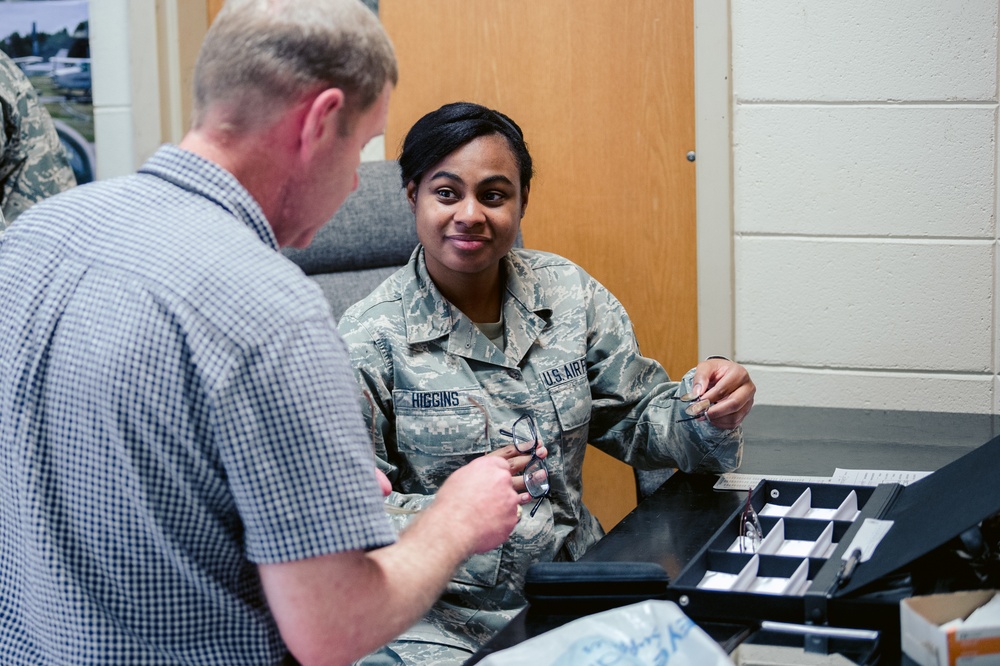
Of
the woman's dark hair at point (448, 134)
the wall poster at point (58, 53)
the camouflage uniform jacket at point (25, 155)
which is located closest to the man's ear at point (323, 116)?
the woman's dark hair at point (448, 134)

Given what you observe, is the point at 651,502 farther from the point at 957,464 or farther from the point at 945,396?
the point at 945,396

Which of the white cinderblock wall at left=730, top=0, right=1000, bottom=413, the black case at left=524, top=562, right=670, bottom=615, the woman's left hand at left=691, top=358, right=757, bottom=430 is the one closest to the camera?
the black case at left=524, top=562, right=670, bottom=615

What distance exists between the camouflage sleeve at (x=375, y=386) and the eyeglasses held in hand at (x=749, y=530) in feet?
1.48

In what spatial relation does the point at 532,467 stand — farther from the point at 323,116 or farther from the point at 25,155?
the point at 25,155

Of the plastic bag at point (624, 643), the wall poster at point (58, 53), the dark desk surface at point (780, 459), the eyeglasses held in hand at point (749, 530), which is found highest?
the wall poster at point (58, 53)

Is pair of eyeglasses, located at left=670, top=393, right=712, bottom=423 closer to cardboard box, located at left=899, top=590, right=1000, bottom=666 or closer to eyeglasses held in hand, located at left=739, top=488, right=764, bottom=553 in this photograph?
eyeglasses held in hand, located at left=739, top=488, right=764, bottom=553

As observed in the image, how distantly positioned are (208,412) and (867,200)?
6.11 ft

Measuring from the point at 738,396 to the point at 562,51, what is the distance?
4.17 feet

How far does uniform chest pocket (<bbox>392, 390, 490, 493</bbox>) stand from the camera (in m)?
1.52

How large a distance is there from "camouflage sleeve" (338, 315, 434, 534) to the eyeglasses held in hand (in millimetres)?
450

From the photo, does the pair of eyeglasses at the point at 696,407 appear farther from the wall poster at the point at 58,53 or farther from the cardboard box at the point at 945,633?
the wall poster at the point at 58,53

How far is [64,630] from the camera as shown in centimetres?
83

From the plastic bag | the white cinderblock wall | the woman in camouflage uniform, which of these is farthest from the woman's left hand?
the white cinderblock wall

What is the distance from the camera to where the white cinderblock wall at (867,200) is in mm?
2236
